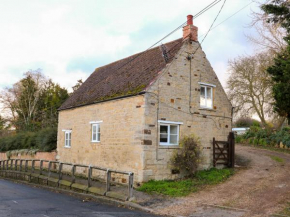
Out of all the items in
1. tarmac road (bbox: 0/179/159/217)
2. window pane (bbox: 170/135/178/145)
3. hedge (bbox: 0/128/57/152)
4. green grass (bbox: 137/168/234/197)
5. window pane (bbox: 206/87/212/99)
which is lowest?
tarmac road (bbox: 0/179/159/217)

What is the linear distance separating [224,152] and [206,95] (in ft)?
10.6

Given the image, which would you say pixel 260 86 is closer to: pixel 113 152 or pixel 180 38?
pixel 180 38

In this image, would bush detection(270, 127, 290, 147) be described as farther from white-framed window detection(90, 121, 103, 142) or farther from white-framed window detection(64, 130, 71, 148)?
white-framed window detection(64, 130, 71, 148)

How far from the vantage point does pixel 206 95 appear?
15.5m

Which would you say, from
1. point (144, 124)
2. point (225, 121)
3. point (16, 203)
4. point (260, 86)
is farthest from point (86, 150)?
point (260, 86)

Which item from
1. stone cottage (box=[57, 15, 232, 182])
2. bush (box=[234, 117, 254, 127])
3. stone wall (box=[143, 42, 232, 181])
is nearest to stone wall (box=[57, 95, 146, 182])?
stone cottage (box=[57, 15, 232, 182])

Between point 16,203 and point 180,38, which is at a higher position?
point 180,38

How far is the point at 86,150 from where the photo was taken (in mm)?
16109

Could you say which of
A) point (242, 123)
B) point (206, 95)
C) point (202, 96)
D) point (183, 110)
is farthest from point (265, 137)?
point (242, 123)

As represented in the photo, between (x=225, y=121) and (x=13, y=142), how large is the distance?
872 inches

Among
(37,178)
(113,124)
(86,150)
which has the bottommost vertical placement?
Answer: (37,178)

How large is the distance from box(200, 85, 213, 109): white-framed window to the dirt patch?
3.72 m

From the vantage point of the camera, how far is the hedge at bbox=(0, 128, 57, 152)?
72.1 ft

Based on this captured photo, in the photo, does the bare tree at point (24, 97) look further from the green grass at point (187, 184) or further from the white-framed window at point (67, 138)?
the green grass at point (187, 184)
